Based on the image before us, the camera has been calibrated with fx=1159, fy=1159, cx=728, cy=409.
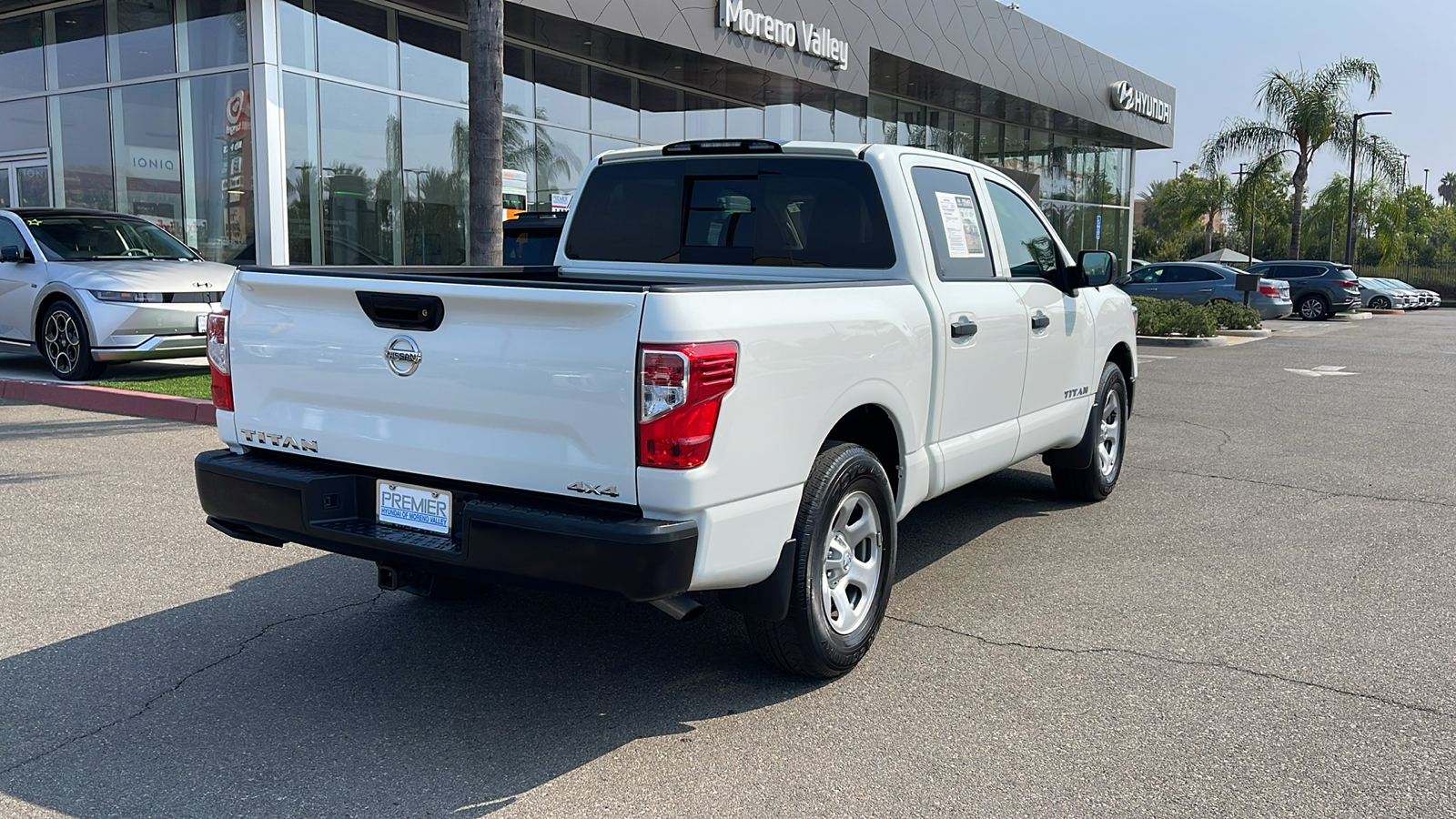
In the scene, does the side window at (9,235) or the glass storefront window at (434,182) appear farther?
the glass storefront window at (434,182)

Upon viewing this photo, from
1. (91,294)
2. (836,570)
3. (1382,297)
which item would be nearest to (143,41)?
(91,294)

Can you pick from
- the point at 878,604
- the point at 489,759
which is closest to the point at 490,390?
the point at 489,759

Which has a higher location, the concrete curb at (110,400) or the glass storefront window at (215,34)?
the glass storefront window at (215,34)

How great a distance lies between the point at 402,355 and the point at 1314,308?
34.7 meters

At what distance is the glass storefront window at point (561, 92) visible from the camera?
63.7 feet

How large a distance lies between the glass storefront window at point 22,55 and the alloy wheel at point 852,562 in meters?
18.8

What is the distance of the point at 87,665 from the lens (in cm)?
426

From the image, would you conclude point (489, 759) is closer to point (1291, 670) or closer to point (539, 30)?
point (1291, 670)

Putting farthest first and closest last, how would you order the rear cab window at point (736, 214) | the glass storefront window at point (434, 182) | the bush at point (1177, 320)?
the bush at point (1177, 320)
the glass storefront window at point (434, 182)
the rear cab window at point (736, 214)

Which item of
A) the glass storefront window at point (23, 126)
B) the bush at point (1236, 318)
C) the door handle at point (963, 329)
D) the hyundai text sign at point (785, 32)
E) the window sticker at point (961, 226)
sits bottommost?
the bush at point (1236, 318)

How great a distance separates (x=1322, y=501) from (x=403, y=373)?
19.9 ft

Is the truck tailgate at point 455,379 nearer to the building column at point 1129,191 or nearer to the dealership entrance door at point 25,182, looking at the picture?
the dealership entrance door at point 25,182

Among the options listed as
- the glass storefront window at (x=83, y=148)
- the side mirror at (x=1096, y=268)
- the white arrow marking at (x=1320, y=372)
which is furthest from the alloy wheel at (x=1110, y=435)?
the glass storefront window at (x=83, y=148)

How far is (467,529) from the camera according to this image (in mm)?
3502
